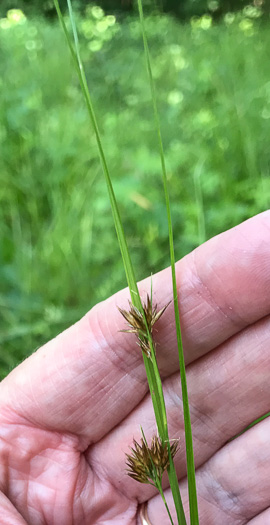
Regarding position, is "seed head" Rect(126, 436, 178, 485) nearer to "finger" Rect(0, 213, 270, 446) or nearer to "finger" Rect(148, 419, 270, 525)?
"finger" Rect(0, 213, 270, 446)

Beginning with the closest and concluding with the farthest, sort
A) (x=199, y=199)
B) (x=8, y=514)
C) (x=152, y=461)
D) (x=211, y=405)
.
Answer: (x=152, y=461)
(x=8, y=514)
(x=211, y=405)
(x=199, y=199)

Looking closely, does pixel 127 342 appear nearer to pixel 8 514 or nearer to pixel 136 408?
pixel 136 408

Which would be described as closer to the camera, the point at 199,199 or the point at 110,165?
the point at 199,199

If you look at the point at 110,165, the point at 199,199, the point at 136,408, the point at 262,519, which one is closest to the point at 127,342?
the point at 136,408

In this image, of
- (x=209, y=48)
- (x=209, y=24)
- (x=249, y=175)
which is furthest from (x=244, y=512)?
(x=209, y=24)

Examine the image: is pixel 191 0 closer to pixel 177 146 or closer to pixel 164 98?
pixel 164 98
